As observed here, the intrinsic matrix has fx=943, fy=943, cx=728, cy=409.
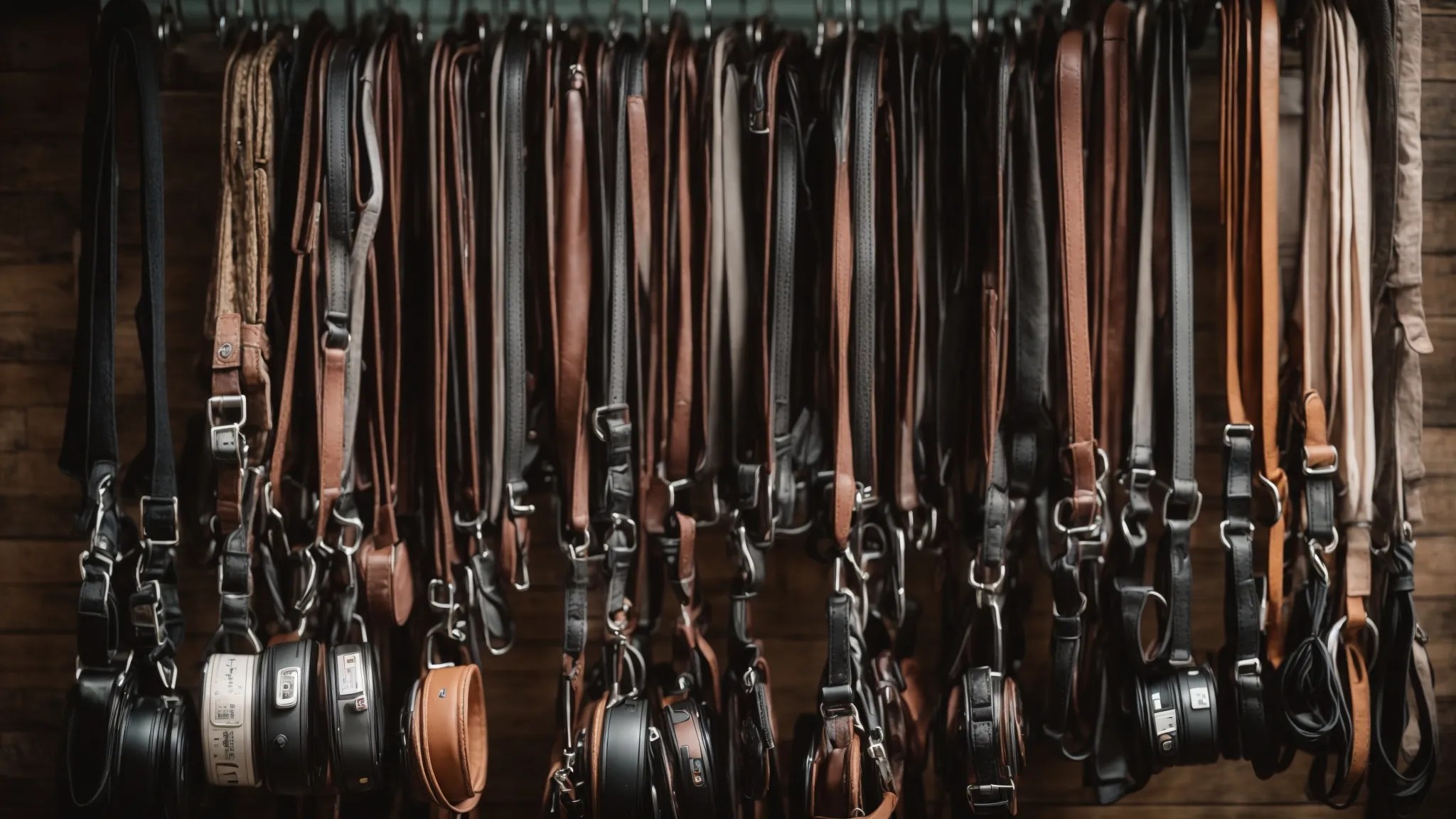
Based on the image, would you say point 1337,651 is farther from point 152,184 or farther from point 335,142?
point 152,184

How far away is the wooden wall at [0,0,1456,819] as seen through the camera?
80.2 inches

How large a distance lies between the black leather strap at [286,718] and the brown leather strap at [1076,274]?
4.77 feet

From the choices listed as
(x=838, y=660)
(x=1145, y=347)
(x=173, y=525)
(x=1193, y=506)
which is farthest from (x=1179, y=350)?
(x=173, y=525)

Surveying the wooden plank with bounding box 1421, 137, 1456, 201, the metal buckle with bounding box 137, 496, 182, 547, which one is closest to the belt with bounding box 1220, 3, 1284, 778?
the wooden plank with bounding box 1421, 137, 1456, 201

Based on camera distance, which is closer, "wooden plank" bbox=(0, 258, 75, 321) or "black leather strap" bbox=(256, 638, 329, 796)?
"black leather strap" bbox=(256, 638, 329, 796)

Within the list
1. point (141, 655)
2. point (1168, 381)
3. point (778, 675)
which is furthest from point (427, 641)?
point (1168, 381)

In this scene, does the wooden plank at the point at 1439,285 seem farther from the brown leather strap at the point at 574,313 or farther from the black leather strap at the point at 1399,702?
the brown leather strap at the point at 574,313

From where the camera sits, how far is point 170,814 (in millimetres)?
1723

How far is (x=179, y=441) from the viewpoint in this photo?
207 cm

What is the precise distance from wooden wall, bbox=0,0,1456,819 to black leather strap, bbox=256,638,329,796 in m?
0.48

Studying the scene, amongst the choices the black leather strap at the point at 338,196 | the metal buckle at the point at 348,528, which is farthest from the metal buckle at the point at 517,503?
the black leather strap at the point at 338,196

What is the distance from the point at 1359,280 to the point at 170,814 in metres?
2.44

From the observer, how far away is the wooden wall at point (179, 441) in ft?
6.68

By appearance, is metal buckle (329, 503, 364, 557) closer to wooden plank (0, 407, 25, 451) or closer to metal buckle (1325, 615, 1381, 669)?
wooden plank (0, 407, 25, 451)
